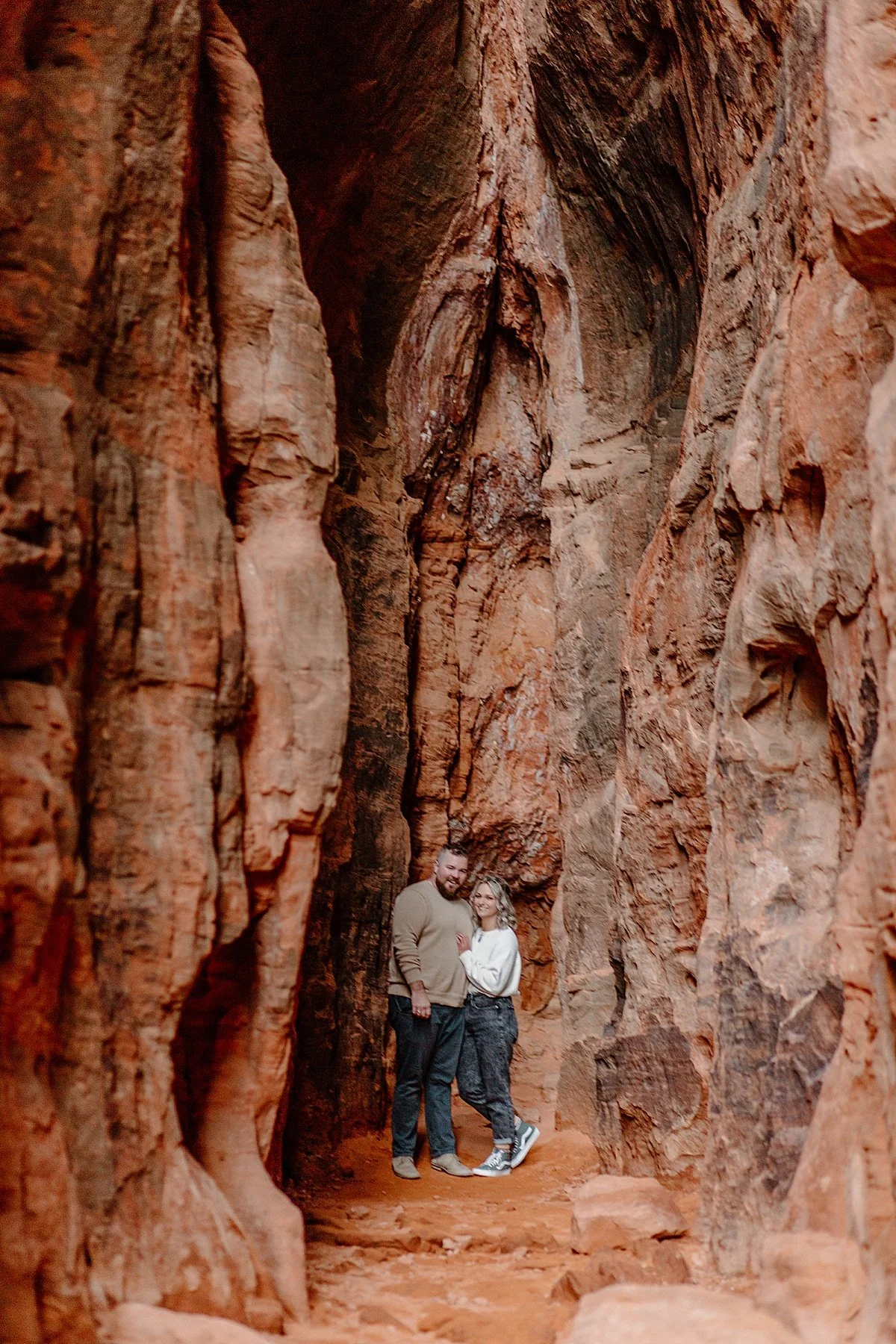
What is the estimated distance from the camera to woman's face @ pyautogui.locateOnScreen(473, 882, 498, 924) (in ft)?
27.5

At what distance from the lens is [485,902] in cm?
841

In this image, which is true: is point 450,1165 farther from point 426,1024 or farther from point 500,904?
point 500,904

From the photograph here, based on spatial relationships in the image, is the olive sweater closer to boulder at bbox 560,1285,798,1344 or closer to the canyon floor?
the canyon floor

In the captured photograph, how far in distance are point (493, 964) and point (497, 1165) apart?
1278mm

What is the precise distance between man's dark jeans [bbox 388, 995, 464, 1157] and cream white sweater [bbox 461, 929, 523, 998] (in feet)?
0.87

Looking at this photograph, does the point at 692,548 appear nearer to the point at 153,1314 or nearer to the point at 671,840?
the point at 671,840

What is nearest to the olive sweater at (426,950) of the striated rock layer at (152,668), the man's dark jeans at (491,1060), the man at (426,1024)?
the man at (426,1024)

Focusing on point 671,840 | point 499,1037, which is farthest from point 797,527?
point 499,1037

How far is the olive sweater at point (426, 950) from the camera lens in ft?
25.6

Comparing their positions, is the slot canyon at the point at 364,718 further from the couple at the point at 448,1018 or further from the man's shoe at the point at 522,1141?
the couple at the point at 448,1018

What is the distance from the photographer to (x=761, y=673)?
20.5ft

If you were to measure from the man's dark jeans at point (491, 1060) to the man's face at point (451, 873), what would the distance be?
739mm

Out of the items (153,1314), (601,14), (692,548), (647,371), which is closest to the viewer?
(153,1314)

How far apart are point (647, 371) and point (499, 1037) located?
17.6 feet
